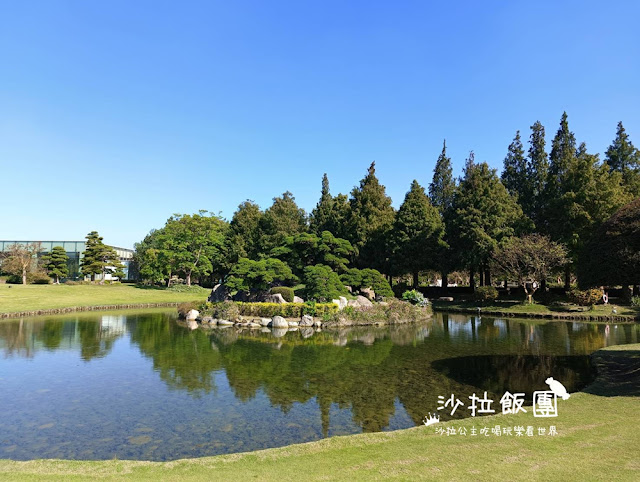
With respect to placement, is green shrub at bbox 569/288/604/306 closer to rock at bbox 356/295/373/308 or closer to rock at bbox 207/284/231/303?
rock at bbox 356/295/373/308

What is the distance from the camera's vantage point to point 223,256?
5394 centimetres

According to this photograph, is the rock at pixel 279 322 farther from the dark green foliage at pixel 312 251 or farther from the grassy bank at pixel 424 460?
the grassy bank at pixel 424 460

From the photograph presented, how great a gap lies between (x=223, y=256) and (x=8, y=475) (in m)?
49.1

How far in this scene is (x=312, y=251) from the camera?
32656mm

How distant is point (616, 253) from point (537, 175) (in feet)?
124

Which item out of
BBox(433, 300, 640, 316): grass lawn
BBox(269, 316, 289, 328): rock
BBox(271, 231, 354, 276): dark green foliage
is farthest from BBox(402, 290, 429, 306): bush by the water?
BBox(269, 316, 289, 328): rock

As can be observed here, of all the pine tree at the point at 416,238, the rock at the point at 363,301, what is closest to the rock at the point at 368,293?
the rock at the point at 363,301

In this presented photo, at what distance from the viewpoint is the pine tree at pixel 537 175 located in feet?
133

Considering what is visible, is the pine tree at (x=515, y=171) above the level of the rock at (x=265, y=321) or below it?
above

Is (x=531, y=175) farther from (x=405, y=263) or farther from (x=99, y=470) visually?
(x=99, y=470)

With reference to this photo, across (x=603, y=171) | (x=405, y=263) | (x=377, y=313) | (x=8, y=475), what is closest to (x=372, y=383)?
(x=8, y=475)

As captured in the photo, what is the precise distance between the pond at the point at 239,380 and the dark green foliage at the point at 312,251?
9.14 m

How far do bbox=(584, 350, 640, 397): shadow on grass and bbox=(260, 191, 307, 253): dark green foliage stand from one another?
34407mm

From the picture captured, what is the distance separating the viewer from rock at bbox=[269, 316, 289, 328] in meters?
25.3
